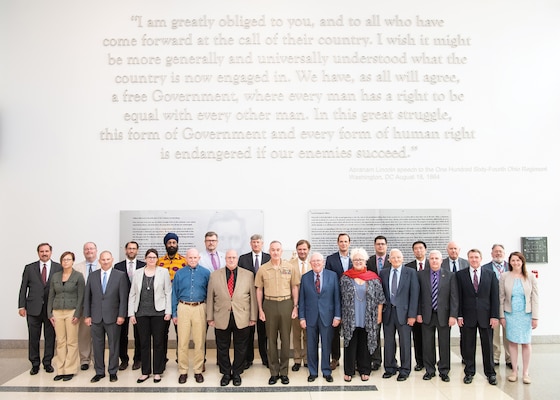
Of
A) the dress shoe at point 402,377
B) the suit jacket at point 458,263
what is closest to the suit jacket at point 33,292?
the dress shoe at point 402,377

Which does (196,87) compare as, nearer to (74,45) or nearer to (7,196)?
(74,45)

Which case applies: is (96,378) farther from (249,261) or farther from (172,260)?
Result: (249,261)

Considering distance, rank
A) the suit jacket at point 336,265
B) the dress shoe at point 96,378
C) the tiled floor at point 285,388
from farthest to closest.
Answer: the suit jacket at point 336,265, the dress shoe at point 96,378, the tiled floor at point 285,388

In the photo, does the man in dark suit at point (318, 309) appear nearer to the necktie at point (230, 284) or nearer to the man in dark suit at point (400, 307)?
the man in dark suit at point (400, 307)

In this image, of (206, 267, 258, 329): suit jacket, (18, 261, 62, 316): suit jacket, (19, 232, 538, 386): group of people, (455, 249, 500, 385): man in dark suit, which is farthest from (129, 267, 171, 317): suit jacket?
(455, 249, 500, 385): man in dark suit

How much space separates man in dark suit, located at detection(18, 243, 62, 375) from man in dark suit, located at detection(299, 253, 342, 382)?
3.03 meters

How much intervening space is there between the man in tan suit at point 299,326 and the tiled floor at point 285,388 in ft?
0.53

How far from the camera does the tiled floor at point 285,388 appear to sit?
4605 millimetres

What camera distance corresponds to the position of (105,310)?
16.9ft

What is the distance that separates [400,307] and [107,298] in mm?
3181

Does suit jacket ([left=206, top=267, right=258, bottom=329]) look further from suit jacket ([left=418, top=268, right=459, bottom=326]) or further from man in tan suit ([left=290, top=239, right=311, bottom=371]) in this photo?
suit jacket ([left=418, top=268, right=459, bottom=326])

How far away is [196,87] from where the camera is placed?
6.72 meters

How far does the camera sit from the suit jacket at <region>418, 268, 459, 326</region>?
5008 millimetres

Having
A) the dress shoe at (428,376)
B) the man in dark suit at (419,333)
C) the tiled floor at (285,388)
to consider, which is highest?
the man in dark suit at (419,333)
